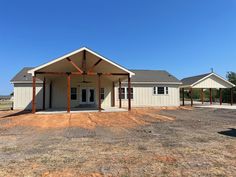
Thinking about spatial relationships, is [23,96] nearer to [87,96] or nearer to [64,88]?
[64,88]

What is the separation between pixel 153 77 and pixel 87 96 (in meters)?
8.61

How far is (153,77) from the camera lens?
2386cm

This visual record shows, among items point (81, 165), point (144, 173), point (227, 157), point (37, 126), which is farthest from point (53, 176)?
point (37, 126)

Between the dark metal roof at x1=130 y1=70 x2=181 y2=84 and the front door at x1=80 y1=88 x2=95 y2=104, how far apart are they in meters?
4.96

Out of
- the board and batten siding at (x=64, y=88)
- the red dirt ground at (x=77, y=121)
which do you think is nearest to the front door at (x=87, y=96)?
the board and batten siding at (x=64, y=88)

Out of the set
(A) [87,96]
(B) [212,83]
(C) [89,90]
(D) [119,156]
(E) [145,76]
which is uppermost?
(E) [145,76]

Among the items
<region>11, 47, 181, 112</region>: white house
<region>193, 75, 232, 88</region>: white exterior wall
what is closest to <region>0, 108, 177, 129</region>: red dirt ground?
<region>11, 47, 181, 112</region>: white house

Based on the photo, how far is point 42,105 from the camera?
20031mm

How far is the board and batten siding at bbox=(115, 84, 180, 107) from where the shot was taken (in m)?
22.2

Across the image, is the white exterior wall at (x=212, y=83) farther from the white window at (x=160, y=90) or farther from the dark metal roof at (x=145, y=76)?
the white window at (x=160, y=90)

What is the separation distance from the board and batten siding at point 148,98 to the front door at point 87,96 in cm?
276

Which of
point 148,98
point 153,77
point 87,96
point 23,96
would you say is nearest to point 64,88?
point 87,96

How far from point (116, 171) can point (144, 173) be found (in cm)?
59

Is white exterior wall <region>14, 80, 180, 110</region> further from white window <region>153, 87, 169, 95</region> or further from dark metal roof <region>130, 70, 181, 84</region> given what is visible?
dark metal roof <region>130, 70, 181, 84</region>
